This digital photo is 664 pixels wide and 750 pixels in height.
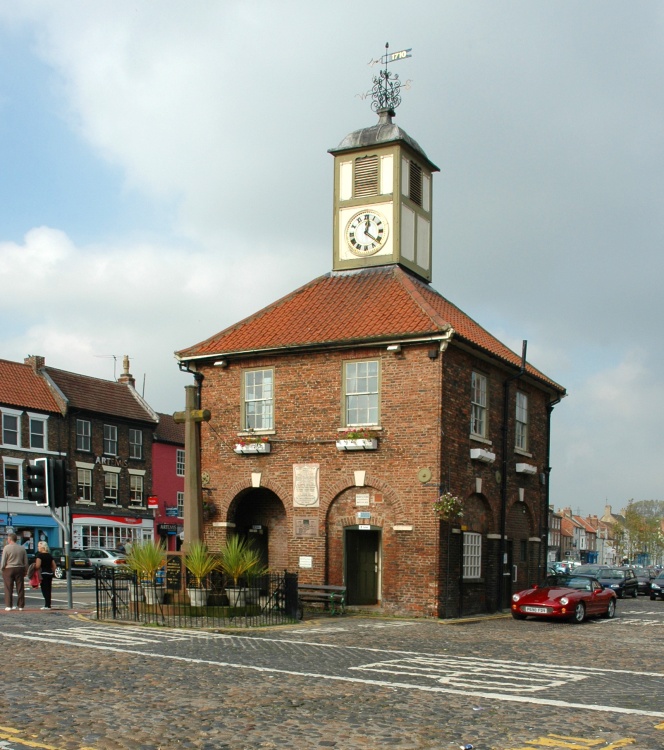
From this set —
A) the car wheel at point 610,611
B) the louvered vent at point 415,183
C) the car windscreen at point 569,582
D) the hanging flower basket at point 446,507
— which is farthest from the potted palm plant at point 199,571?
the louvered vent at point 415,183

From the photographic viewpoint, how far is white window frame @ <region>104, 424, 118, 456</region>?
5425 centimetres

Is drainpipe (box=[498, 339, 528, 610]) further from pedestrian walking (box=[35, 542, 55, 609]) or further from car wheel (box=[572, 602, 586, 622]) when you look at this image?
pedestrian walking (box=[35, 542, 55, 609])

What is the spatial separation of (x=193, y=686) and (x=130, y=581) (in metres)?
10.1

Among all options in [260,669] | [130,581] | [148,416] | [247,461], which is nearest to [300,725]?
[260,669]

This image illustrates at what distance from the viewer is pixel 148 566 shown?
20.1m

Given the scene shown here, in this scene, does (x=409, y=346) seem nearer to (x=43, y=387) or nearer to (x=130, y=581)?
(x=130, y=581)

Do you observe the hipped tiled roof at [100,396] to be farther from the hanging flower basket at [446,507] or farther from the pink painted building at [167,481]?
the hanging flower basket at [446,507]

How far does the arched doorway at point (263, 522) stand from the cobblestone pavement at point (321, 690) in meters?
7.29

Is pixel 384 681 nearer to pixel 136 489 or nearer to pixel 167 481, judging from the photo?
pixel 136 489

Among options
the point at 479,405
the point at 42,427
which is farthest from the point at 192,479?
the point at 42,427

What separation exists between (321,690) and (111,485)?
45.1 meters

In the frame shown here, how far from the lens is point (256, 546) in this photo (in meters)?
26.4

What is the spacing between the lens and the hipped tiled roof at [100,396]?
52812 mm

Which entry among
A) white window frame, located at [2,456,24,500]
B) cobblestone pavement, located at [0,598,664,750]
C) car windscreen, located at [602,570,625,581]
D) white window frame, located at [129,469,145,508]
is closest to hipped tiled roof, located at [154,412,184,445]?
white window frame, located at [129,469,145,508]
